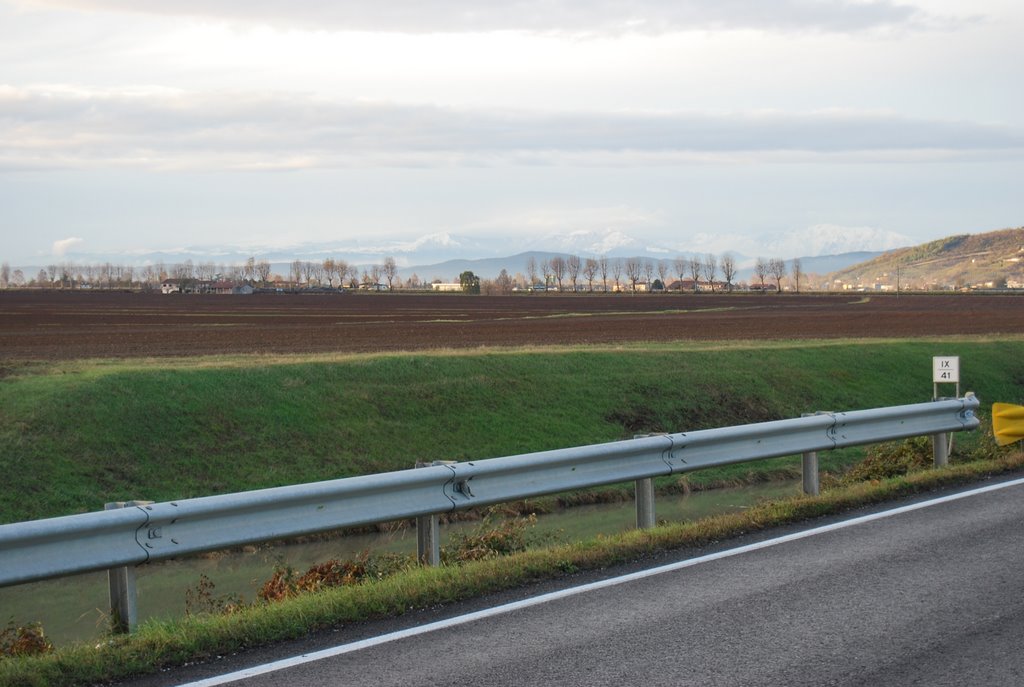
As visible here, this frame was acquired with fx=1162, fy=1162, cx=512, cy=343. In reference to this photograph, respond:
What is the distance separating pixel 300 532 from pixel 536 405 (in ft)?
53.6

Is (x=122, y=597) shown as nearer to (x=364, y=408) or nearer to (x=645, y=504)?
(x=645, y=504)

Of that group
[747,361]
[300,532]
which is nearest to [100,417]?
[300,532]

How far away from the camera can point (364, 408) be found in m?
22.2

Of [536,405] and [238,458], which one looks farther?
[536,405]

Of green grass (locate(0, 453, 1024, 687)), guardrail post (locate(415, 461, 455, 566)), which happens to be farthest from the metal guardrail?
green grass (locate(0, 453, 1024, 687))

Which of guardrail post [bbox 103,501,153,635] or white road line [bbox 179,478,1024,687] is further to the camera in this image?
guardrail post [bbox 103,501,153,635]

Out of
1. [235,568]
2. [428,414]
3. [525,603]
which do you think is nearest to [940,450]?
[525,603]

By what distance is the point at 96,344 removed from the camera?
126ft

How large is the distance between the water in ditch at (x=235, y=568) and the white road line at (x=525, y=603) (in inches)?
93.6

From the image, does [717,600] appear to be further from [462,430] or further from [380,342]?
[380,342]

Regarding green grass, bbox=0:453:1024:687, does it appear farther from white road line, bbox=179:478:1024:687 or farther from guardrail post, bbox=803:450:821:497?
guardrail post, bbox=803:450:821:497

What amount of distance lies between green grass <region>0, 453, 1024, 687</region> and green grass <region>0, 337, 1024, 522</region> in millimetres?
9819

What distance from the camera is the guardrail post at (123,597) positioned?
6930 mm

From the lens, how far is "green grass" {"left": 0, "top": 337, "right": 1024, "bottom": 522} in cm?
1802
